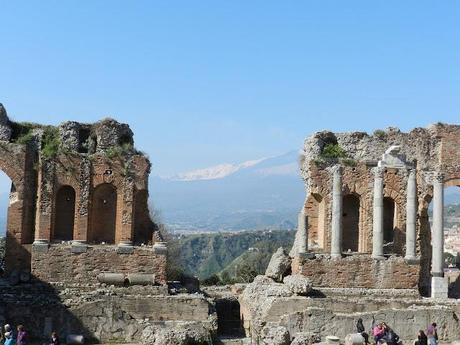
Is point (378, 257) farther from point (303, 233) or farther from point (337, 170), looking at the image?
point (337, 170)

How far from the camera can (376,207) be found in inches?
1209

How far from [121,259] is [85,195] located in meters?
3.13

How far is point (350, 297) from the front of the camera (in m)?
28.6

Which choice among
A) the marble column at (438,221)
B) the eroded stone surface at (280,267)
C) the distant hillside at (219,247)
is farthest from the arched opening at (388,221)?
the distant hillside at (219,247)

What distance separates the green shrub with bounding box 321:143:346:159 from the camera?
3247 centimetres

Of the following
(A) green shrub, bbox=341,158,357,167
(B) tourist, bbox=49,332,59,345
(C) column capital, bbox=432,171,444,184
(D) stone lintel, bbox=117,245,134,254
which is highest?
(A) green shrub, bbox=341,158,357,167

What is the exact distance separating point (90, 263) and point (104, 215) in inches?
116

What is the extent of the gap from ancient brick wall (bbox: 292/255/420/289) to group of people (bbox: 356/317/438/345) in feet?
15.6

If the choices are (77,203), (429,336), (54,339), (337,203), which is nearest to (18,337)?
(54,339)

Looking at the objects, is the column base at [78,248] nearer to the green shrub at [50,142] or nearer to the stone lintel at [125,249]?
the stone lintel at [125,249]

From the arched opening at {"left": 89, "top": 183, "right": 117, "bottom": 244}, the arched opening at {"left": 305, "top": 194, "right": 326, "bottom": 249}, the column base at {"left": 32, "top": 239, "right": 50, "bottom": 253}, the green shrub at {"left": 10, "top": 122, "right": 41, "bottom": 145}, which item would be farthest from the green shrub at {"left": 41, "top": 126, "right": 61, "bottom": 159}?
the arched opening at {"left": 305, "top": 194, "right": 326, "bottom": 249}

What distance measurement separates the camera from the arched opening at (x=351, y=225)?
33281 millimetres

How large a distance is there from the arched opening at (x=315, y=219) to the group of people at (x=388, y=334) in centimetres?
793

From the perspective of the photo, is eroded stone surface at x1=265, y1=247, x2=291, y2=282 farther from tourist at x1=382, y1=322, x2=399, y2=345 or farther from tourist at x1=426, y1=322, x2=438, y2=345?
tourist at x1=426, y1=322, x2=438, y2=345
